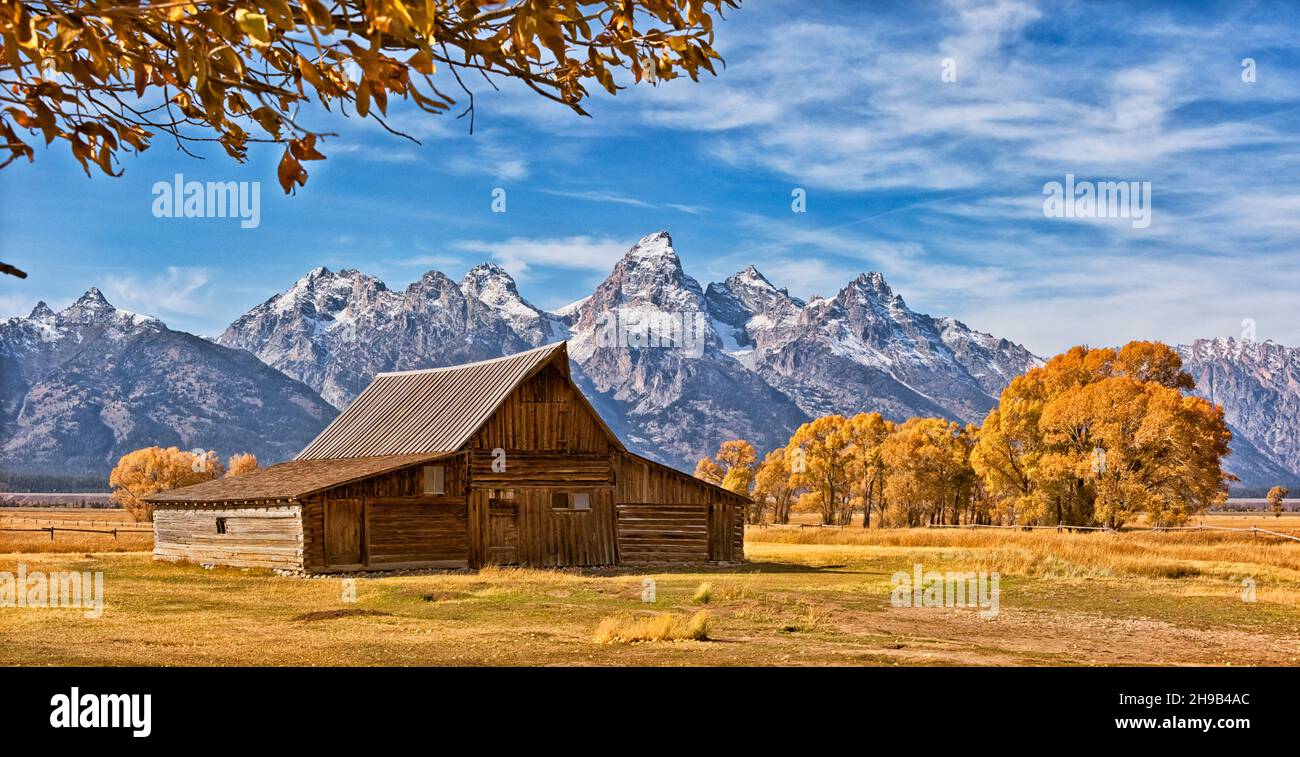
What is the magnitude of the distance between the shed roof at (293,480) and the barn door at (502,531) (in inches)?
115

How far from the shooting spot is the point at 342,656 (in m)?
16.2

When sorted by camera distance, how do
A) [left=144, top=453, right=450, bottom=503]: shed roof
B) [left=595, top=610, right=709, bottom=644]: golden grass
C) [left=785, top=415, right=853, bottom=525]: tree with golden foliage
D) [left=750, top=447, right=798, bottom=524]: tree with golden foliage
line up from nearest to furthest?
[left=595, top=610, right=709, bottom=644]: golden grass < [left=144, top=453, right=450, bottom=503]: shed roof < [left=785, top=415, right=853, bottom=525]: tree with golden foliage < [left=750, top=447, right=798, bottom=524]: tree with golden foliage

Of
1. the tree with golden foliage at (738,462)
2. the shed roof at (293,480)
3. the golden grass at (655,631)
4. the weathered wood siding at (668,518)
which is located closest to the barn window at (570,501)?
the weathered wood siding at (668,518)

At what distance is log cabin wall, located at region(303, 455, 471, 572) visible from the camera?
38188 millimetres

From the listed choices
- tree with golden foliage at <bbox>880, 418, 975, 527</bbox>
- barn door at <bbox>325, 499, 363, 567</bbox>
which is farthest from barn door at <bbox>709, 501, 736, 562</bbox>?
tree with golden foliage at <bbox>880, 418, 975, 527</bbox>

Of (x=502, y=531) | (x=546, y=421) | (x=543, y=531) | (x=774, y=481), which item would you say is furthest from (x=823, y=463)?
(x=502, y=531)

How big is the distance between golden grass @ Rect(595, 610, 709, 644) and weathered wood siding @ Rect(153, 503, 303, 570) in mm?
21286

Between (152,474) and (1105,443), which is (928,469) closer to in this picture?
(1105,443)

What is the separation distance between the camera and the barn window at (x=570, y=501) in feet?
143

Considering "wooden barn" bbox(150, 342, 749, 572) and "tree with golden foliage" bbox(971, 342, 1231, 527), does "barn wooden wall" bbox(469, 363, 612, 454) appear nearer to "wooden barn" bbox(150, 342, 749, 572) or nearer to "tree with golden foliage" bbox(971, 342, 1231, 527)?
"wooden barn" bbox(150, 342, 749, 572)

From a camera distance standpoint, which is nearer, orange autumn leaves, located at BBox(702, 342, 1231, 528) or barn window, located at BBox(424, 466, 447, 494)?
barn window, located at BBox(424, 466, 447, 494)

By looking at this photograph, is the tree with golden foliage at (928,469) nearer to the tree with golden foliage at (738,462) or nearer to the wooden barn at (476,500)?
the tree with golden foliage at (738,462)
